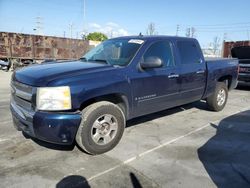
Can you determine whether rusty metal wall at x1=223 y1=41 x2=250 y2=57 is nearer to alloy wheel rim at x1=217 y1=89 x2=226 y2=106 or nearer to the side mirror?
alloy wheel rim at x1=217 y1=89 x2=226 y2=106

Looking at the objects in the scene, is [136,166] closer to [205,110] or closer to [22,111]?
[22,111]

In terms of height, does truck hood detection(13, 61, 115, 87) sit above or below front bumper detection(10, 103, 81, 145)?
above

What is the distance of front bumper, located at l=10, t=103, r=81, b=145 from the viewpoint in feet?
12.7

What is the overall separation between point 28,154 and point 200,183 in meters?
2.57

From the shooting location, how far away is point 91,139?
4.22 meters

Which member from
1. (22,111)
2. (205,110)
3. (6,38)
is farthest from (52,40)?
(22,111)

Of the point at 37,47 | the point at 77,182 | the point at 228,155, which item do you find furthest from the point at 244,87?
the point at 37,47

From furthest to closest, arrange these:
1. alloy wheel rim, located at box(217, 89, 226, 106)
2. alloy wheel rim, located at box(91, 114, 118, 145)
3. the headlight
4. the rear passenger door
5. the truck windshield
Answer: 1. alloy wheel rim, located at box(217, 89, 226, 106)
2. the rear passenger door
3. the truck windshield
4. alloy wheel rim, located at box(91, 114, 118, 145)
5. the headlight

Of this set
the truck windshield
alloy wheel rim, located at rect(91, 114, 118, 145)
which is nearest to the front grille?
alloy wheel rim, located at rect(91, 114, 118, 145)

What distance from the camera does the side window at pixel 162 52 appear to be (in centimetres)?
523

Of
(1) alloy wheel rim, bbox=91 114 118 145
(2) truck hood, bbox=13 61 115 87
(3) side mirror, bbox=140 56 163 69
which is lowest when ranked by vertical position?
(1) alloy wheel rim, bbox=91 114 118 145

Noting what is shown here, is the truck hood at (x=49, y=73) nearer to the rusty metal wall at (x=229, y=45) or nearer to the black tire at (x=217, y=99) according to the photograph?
the black tire at (x=217, y=99)

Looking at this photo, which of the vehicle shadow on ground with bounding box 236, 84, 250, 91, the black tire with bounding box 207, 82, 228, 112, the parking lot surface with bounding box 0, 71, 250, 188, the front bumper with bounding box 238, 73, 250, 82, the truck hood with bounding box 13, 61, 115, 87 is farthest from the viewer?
the vehicle shadow on ground with bounding box 236, 84, 250, 91

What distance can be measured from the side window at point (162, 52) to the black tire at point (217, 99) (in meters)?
2.10
